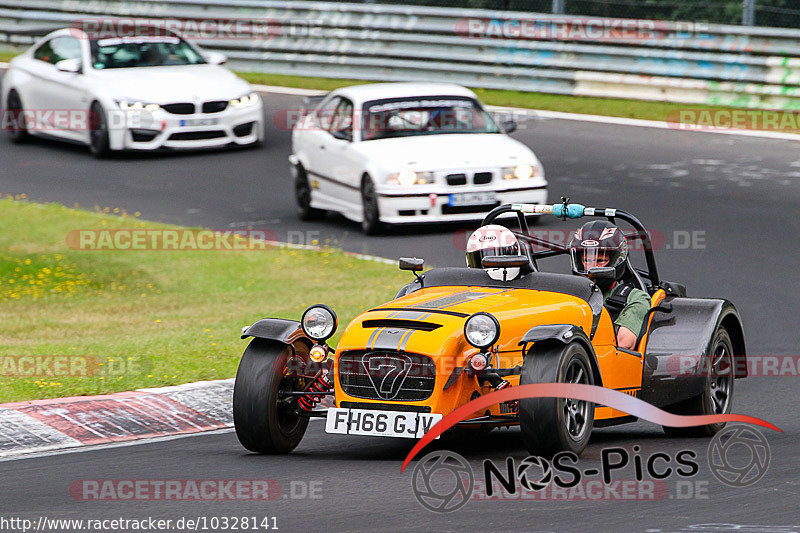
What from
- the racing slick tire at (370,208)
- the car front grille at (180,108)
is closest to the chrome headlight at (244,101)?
the car front grille at (180,108)

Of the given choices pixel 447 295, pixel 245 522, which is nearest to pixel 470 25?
pixel 447 295

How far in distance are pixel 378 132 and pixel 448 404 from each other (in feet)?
32.8

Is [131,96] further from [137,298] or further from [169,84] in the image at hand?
[137,298]

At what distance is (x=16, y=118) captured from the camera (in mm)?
22859

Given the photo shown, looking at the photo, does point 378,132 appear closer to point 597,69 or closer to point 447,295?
point 597,69

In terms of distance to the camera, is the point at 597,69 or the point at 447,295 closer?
the point at 447,295

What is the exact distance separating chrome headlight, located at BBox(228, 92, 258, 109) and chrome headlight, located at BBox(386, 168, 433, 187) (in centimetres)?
494

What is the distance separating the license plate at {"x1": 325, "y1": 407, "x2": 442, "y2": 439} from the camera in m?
8.05

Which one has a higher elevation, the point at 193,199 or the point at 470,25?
the point at 470,25

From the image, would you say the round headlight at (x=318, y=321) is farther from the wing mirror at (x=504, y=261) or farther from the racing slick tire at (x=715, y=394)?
the racing slick tire at (x=715, y=394)

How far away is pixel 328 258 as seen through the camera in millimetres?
16219

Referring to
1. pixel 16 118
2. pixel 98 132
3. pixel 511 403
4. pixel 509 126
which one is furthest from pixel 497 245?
pixel 16 118

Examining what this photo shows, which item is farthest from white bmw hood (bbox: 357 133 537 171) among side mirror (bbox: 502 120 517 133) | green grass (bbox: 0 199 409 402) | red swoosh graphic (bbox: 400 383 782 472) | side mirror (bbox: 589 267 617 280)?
red swoosh graphic (bbox: 400 383 782 472)

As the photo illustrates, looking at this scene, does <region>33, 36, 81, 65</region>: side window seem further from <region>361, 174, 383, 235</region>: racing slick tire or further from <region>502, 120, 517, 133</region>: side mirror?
<region>502, 120, 517, 133</region>: side mirror
